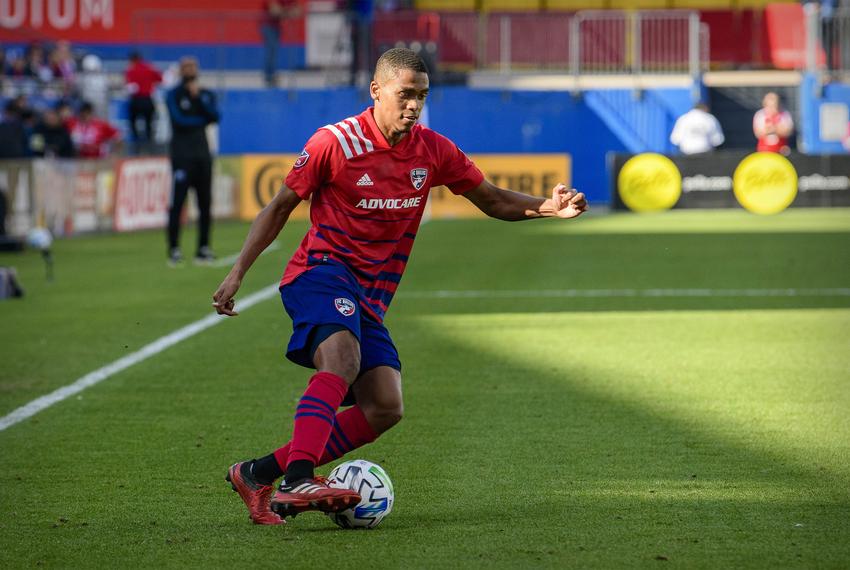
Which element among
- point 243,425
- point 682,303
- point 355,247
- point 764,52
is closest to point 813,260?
point 682,303

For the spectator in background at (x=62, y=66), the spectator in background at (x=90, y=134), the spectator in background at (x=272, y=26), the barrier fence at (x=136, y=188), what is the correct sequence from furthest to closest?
the spectator in background at (x=272, y=26)
the spectator in background at (x=62, y=66)
the spectator in background at (x=90, y=134)
the barrier fence at (x=136, y=188)

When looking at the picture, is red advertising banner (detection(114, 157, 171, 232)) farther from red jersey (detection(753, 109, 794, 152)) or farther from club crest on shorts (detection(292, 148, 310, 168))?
club crest on shorts (detection(292, 148, 310, 168))

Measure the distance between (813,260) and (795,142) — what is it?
17.8m

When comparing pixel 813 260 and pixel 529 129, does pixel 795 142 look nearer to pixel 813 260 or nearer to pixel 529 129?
pixel 529 129

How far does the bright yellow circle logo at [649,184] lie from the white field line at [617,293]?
13513mm

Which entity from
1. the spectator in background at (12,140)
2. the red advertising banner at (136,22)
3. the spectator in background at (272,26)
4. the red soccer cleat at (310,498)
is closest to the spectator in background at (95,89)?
the red advertising banner at (136,22)

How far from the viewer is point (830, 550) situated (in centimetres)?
496

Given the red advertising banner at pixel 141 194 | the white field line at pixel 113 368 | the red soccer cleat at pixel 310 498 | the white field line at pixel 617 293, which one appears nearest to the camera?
the red soccer cleat at pixel 310 498

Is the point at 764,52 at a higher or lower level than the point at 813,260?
higher

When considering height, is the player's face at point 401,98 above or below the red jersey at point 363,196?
above

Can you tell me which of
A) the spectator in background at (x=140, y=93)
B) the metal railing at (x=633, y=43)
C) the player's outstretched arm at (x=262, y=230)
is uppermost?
the metal railing at (x=633, y=43)

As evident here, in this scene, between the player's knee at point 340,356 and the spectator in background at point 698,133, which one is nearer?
the player's knee at point 340,356

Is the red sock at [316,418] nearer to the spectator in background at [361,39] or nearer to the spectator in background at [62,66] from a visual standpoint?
the spectator in background at [62,66]

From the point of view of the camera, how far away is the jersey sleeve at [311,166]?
5.55 meters
